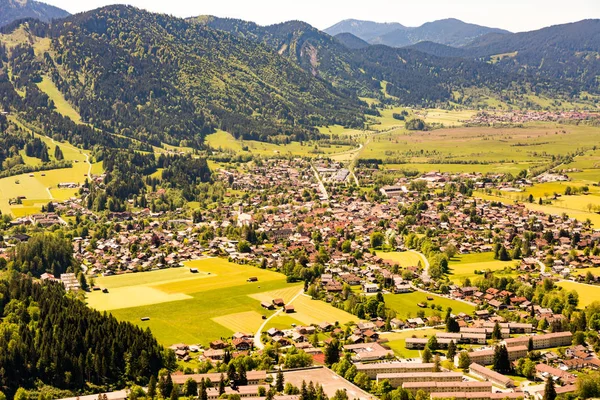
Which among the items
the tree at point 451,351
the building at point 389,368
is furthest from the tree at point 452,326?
the building at point 389,368

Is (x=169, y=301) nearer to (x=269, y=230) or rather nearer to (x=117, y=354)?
(x=117, y=354)

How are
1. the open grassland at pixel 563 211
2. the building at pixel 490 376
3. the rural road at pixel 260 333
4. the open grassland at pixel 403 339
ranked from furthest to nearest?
the open grassland at pixel 563 211
the rural road at pixel 260 333
the open grassland at pixel 403 339
the building at pixel 490 376

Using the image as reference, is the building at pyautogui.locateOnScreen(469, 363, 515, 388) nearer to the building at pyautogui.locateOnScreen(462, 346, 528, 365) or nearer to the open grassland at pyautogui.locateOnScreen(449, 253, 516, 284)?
the building at pyautogui.locateOnScreen(462, 346, 528, 365)

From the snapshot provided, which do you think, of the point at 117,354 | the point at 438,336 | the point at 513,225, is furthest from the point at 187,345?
the point at 513,225

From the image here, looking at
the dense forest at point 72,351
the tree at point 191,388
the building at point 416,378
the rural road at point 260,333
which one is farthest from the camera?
the rural road at point 260,333

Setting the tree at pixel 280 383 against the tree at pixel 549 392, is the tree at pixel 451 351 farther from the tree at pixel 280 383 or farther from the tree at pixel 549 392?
the tree at pixel 280 383

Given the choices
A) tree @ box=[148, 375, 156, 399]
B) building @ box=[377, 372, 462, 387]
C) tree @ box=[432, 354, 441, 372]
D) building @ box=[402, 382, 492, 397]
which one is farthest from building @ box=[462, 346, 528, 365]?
tree @ box=[148, 375, 156, 399]
